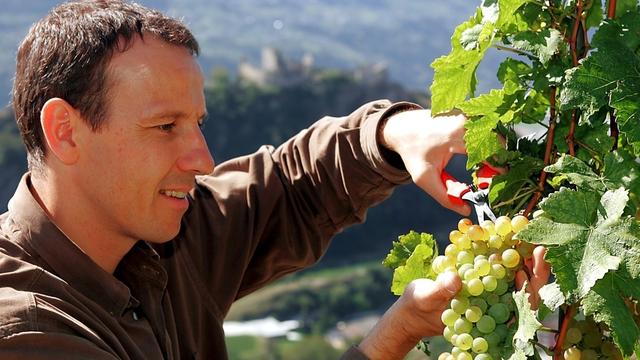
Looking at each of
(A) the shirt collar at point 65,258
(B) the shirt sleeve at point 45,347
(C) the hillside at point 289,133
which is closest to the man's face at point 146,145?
(A) the shirt collar at point 65,258

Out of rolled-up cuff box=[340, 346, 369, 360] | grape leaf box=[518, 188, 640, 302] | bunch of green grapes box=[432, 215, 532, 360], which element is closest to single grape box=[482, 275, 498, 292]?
bunch of green grapes box=[432, 215, 532, 360]

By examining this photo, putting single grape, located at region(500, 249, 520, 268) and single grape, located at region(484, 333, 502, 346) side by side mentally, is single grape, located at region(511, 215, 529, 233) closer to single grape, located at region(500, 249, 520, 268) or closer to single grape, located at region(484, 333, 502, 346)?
single grape, located at region(500, 249, 520, 268)

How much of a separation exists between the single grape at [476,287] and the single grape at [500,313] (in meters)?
0.05

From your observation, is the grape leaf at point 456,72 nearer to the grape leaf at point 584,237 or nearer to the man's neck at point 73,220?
the grape leaf at point 584,237

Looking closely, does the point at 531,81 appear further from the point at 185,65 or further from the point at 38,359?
the point at 38,359

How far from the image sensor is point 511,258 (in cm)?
192

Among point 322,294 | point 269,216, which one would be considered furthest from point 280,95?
point 269,216

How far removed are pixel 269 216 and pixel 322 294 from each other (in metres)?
75.6

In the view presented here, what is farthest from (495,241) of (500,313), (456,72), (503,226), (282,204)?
(282,204)

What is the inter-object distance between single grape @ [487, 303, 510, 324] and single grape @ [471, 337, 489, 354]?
59mm

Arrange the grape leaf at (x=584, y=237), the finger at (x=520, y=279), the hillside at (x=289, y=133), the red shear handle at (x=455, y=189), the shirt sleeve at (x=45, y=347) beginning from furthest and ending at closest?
1. the hillside at (x=289, y=133)
2. the red shear handle at (x=455, y=189)
3. the shirt sleeve at (x=45, y=347)
4. the finger at (x=520, y=279)
5. the grape leaf at (x=584, y=237)

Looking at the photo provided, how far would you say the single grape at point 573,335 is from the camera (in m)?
1.83

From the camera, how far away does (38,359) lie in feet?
6.86

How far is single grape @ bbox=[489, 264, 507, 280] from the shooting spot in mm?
1926
